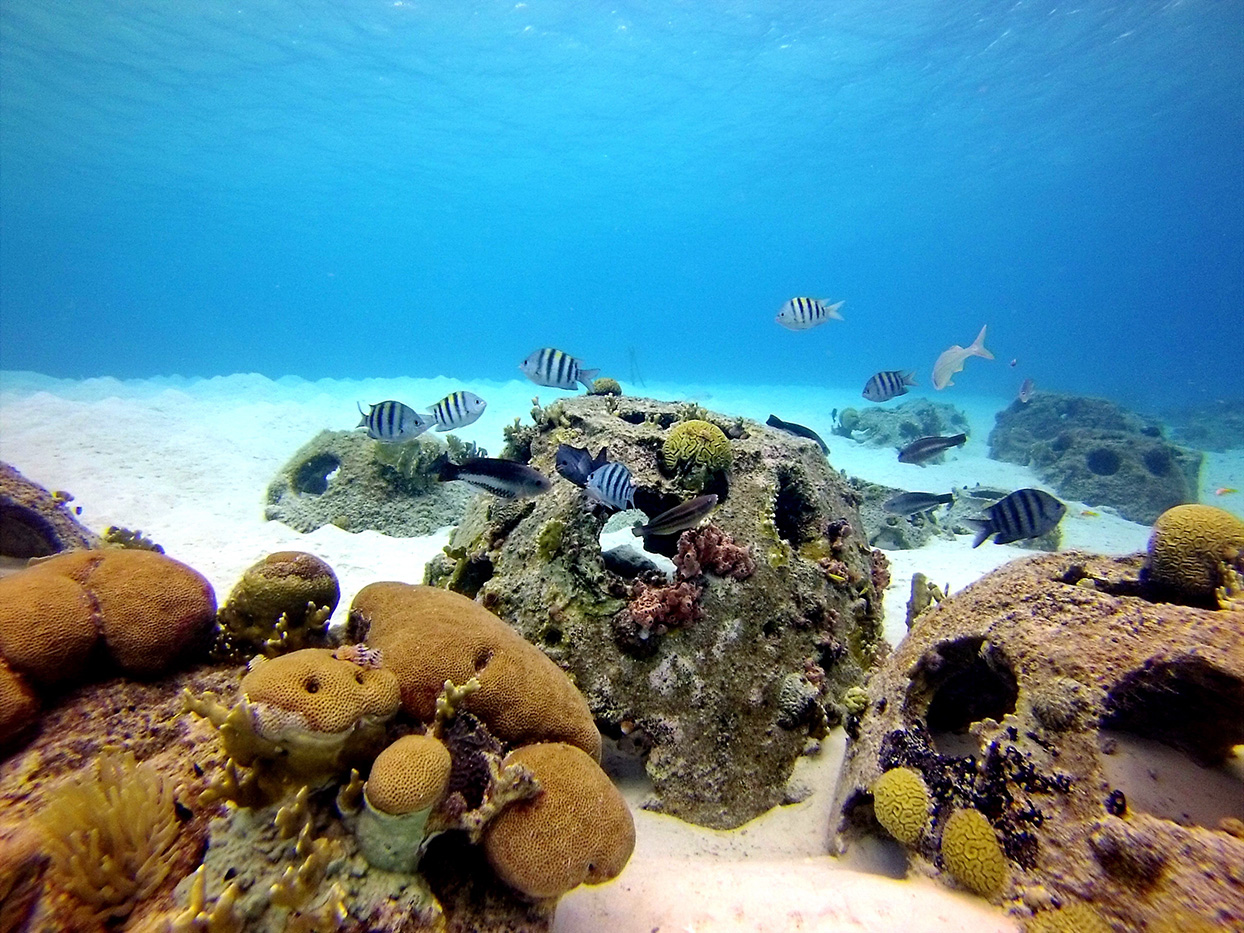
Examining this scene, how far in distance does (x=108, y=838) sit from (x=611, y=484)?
294 centimetres

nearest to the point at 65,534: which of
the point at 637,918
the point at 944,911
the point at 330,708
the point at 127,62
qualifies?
the point at 330,708

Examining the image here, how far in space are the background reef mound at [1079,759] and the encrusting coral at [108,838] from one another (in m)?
3.54

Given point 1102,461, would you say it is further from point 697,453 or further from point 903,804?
point 903,804

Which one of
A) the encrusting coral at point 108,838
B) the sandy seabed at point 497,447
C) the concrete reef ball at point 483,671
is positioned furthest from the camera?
the concrete reef ball at point 483,671

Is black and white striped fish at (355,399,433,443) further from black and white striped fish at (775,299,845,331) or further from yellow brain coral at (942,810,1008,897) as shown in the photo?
yellow brain coral at (942,810,1008,897)

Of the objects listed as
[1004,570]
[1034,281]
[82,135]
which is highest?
[1034,281]

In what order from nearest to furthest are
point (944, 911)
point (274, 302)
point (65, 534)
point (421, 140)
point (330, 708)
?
point (330, 708) → point (944, 911) → point (65, 534) → point (421, 140) → point (274, 302)

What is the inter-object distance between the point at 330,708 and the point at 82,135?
185ft

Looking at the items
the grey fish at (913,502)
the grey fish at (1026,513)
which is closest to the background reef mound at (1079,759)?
the grey fish at (1026,513)

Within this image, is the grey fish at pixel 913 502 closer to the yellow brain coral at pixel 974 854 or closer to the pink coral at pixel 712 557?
the pink coral at pixel 712 557

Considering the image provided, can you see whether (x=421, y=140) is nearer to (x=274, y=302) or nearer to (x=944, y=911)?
(x=944, y=911)

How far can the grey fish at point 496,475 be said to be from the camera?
4.19m

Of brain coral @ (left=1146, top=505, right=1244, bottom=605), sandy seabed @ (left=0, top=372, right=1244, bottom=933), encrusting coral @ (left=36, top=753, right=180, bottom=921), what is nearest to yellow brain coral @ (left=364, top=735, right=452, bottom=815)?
encrusting coral @ (left=36, top=753, right=180, bottom=921)

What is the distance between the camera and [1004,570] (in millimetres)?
3928
